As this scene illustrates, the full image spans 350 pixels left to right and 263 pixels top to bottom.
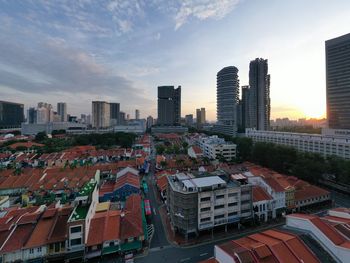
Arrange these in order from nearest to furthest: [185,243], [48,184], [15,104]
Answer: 1. [185,243]
2. [48,184]
3. [15,104]

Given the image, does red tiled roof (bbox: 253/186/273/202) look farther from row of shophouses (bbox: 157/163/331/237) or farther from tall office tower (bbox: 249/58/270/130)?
tall office tower (bbox: 249/58/270/130)

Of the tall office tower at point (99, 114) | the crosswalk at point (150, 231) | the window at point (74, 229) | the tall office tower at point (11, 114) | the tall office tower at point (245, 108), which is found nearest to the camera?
the window at point (74, 229)

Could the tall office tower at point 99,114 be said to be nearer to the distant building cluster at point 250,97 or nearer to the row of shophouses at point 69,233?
the distant building cluster at point 250,97

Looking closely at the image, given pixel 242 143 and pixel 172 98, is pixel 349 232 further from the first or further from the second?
pixel 172 98

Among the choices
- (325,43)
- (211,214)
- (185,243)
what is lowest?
(185,243)

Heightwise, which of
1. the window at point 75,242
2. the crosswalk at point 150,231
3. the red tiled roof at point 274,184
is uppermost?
the red tiled roof at point 274,184

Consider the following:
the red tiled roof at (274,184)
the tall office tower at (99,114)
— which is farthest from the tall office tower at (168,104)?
the red tiled roof at (274,184)

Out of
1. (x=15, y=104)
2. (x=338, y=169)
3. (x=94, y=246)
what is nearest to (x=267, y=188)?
(x=338, y=169)

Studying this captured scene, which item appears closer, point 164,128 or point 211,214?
point 211,214
